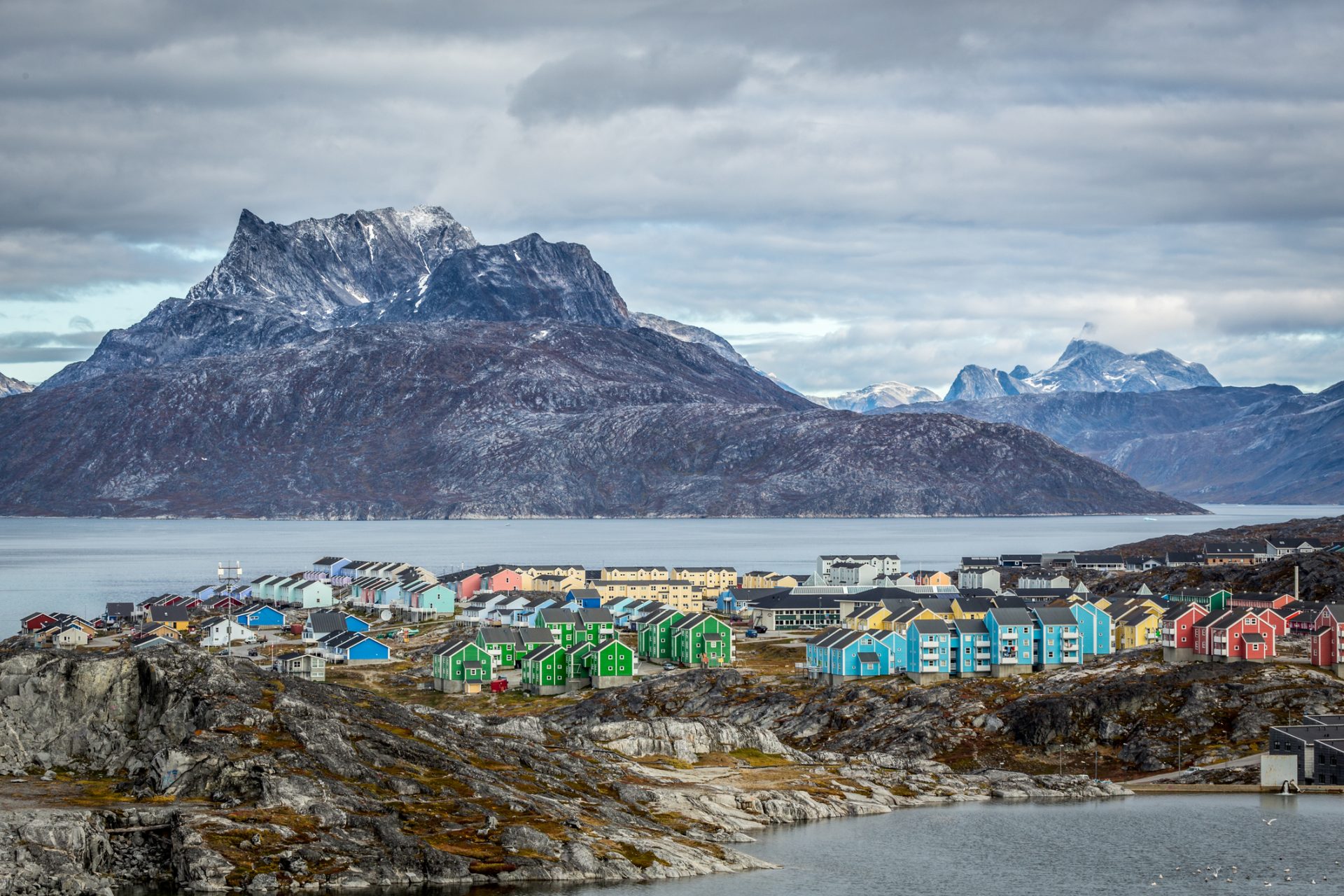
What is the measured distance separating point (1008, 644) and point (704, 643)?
31351 millimetres

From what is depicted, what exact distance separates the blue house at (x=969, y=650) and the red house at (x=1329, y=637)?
95.8 feet

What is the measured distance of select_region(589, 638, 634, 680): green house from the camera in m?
156

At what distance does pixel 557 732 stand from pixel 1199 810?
4603 centimetres

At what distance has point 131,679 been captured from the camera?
93188mm

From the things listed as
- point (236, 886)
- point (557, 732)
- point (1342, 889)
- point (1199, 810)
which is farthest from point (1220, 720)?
point (236, 886)

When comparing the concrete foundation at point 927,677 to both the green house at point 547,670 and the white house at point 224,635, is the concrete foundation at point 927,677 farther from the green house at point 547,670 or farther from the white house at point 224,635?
Result: the white house at point 224,635

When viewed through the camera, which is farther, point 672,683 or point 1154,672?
point 672,683

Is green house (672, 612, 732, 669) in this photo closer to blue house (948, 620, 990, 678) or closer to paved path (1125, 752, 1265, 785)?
blue house (948, 620, 990, 678)

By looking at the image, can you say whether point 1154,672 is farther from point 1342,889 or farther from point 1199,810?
point 1342,889

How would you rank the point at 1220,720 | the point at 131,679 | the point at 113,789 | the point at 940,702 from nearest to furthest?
the point at 113,789, the point at 131,679, the point at 1220,720, the point at 940,702

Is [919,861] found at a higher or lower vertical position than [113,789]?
lower

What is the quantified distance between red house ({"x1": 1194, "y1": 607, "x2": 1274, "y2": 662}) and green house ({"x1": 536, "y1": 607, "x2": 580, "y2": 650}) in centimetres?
6311

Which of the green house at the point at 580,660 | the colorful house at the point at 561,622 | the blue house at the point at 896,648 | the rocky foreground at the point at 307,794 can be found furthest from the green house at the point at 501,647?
the rocky foreground at the point at 307,794

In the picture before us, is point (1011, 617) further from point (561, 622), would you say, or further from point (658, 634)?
point (561, 622)
